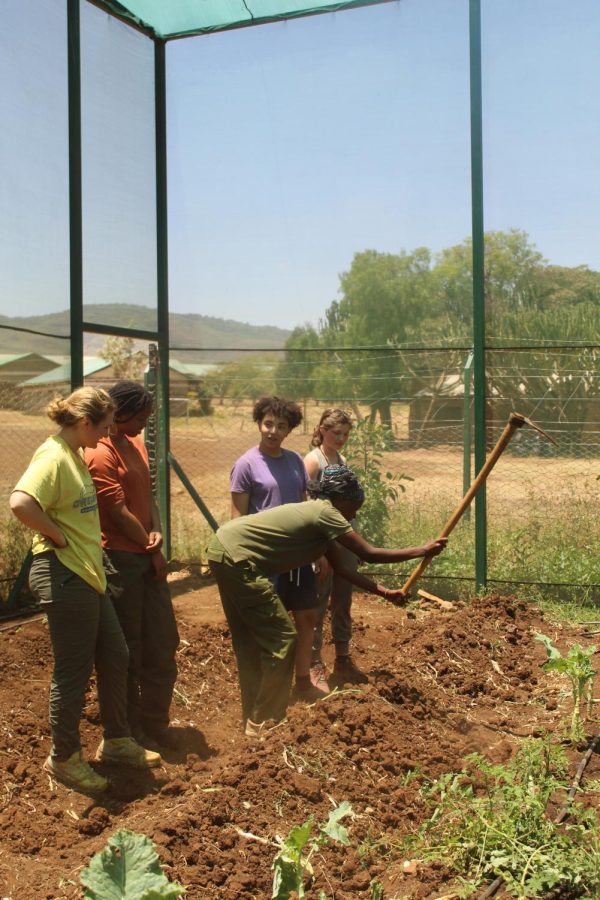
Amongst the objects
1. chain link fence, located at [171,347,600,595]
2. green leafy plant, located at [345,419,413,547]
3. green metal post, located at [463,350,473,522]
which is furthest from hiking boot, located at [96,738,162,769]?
green metal post, located at [463,350,473,522]

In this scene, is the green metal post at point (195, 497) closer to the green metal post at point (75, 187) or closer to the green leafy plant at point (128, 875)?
the green metal post at point (75, 187)

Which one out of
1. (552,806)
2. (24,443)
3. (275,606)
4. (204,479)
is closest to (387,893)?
(552,806)

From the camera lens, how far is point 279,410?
5258 millimetres

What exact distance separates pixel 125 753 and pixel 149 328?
4708 millimetres

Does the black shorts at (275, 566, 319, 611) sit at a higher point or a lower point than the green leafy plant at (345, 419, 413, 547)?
lower

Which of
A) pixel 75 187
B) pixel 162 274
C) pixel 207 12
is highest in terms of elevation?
pixel 207 12

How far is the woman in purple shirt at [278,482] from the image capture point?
197 inches

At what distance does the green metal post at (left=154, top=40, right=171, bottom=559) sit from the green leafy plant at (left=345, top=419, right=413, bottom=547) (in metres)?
1.68

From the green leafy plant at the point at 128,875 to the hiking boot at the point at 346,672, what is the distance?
8.89 feet

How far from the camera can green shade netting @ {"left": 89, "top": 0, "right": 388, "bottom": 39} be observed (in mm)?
7777

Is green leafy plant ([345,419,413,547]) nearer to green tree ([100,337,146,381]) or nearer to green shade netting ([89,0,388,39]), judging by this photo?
green tree ([100,337,146,381])

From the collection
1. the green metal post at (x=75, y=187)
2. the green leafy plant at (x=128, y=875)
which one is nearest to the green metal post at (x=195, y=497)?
the green metal post at (x=75, y=187)

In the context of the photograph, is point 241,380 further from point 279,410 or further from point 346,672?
point 346,672

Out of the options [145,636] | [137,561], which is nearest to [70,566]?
[137,561]
